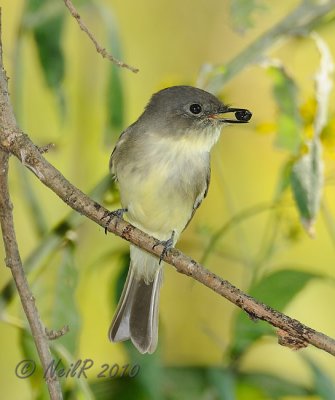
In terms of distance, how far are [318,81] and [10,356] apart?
2230mm

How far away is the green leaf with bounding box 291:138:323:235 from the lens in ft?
8.99

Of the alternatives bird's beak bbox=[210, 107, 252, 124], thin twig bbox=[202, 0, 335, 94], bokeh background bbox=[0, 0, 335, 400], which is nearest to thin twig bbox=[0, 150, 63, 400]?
bokeh background bbox=[0, 0, 335, 400]

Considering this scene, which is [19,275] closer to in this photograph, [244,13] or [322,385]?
[322,385]

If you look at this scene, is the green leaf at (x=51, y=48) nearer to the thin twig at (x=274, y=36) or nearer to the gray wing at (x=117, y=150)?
the gray wing at (x=117, y=150)

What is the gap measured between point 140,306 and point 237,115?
785 mm

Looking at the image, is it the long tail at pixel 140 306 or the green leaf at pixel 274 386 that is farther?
the green leaf at pixel 274 386

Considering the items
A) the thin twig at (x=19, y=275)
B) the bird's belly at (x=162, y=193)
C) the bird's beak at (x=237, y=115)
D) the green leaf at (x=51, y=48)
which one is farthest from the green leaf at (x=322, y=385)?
the green leaf at (x=51, y=48)

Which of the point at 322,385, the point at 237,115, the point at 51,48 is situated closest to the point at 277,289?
the point at 322,385

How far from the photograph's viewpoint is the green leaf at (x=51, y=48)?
330cm

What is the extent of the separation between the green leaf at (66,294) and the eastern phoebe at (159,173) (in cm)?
14

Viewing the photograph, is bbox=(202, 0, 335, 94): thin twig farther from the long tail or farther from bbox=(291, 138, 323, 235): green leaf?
the long tail

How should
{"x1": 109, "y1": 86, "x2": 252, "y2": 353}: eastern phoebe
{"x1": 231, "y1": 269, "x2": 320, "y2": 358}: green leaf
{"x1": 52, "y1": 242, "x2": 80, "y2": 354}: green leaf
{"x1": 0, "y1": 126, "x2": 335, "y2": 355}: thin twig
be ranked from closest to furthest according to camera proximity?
{"x1": 0, "y1": 126, "x2": 335, "y2": 355}: thin twig < {"x1": 231, "y1": 269, "x2": 320, "y2": 358}: green leaf < {"x1": 52, "y1": 242, "x2": 80, "y2": 354}: green leaf < {"x1": 109, "y1": 86, "x2": 252, "y2": 353}: eastern phoebe

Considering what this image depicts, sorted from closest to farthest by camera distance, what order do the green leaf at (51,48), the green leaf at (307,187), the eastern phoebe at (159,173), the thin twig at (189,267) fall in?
the thin twig at (189,267)
the green leaf at (307,187)
the eastern phoebe at (159,173)
the green leaf at (51,48)

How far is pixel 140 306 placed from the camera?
334 cm
